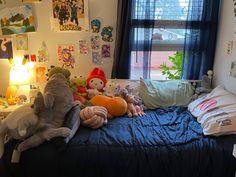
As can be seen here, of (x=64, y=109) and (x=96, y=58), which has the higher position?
(x=96, y=58)

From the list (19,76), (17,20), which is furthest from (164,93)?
(17,20)

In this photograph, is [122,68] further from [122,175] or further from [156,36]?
[122,175]

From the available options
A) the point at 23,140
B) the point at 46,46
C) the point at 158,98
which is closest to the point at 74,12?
the point at 46,46

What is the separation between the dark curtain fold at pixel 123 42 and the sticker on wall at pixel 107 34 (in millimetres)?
119

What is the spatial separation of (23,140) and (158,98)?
140 cm

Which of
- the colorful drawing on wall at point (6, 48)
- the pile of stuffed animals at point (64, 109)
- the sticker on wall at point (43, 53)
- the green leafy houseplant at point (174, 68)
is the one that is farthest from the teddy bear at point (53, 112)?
the green leafy houseplant at point (174, 68)

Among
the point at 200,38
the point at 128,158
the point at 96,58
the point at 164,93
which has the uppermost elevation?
the point at 200,38

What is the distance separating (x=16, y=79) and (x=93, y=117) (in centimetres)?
114

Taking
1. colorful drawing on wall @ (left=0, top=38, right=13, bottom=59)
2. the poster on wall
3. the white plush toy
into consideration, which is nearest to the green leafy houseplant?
the poster on wall

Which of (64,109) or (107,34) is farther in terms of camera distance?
(107,34)

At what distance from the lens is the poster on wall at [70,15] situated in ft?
8.09

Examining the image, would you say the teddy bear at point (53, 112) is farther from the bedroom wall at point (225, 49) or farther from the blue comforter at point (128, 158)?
the bedroom wall at point (225, 49)

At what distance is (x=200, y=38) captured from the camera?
256 centimetres

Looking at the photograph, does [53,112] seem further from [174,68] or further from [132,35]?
[174,68]
